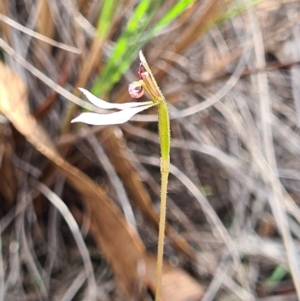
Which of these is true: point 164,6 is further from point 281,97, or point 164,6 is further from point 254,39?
→ point 281,97

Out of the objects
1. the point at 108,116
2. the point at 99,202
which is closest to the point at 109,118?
the point at 108,116

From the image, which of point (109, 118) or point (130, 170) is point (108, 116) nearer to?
point (109, 118)

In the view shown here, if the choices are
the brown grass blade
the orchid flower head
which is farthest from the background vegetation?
the orchid flower head

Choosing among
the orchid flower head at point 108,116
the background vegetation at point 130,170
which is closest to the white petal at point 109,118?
the orchid flower head at point 108,116

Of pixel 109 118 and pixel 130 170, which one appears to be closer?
pixel 109 118

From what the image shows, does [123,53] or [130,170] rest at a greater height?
[123,53]

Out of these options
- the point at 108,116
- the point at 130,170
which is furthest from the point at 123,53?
the point at 108,116

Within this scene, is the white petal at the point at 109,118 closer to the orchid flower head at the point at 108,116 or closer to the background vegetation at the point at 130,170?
the orchid flower head at the point at 108,116

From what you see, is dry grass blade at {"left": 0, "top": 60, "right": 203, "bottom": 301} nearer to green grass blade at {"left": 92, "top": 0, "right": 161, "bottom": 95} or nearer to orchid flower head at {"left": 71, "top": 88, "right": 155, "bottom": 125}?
green grass blade at {"left": 92, "top": 0, "right": 161, "bottom": 95}
